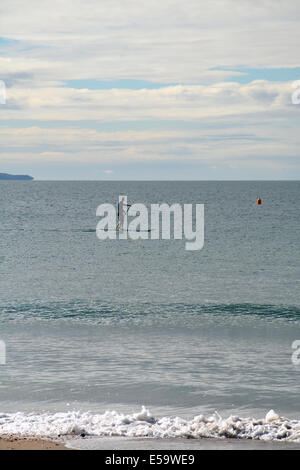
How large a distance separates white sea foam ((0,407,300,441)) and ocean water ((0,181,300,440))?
0.08 ft

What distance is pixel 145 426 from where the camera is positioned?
12102 mm

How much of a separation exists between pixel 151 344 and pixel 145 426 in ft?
23.9

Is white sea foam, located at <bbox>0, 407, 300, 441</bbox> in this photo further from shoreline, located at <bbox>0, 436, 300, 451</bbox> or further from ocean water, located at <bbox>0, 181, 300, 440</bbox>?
shoreline, located at <bbox>0, 436, 300, 451</bbox>

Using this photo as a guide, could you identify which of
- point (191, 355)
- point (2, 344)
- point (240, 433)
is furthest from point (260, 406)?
point (2, 344)

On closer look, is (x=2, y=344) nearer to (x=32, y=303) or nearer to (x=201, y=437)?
(x=32, y=303)

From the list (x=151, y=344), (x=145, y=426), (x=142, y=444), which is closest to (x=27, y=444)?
(x=142, y=444)

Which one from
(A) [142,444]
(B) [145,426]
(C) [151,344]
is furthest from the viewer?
(C) [151,344]

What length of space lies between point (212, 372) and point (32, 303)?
11.6m

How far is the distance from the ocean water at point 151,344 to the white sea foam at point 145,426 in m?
0.03

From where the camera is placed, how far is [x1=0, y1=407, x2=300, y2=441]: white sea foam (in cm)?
1165

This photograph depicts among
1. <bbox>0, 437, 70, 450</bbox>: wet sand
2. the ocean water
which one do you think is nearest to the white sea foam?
the ocean water

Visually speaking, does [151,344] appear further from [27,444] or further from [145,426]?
[27,444]

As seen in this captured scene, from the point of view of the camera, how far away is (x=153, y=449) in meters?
10.9
